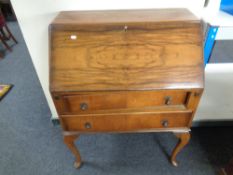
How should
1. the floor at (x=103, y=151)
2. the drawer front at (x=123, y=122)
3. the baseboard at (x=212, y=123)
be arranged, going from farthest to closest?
the baseboard at (x=212, y=123)
the floor at (x=103, y=151)
the drawer front at (x=123, y=122)

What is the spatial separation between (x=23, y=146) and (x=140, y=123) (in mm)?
1102

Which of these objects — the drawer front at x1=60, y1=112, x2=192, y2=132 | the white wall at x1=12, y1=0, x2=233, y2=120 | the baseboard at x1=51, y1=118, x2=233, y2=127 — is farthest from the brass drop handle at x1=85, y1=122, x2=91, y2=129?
the baseboard at x1=51, y1=118, x2=233, y2=127

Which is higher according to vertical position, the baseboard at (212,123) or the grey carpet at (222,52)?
the grey carpet at (222,52)

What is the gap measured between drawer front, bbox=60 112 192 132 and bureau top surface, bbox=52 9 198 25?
1.57ft

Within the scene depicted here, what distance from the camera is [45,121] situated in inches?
68.7

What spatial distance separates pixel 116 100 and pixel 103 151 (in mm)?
742

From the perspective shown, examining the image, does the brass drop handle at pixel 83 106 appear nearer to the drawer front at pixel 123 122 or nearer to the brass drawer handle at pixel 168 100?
the drawer front at pixel 123 122

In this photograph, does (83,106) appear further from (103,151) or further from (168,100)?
(103,151)

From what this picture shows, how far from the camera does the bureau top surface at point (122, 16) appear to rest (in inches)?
34.5

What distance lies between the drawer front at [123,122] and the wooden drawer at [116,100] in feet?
0.17

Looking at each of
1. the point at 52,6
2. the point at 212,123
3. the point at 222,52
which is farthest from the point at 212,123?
the point at 52,6

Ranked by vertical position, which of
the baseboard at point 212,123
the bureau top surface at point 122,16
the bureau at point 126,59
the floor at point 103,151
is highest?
the bureau top surface at point 122,16

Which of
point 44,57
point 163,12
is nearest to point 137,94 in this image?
point 163,12

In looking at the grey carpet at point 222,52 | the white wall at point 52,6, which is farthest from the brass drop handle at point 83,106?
the grey carpet at point 222,52
